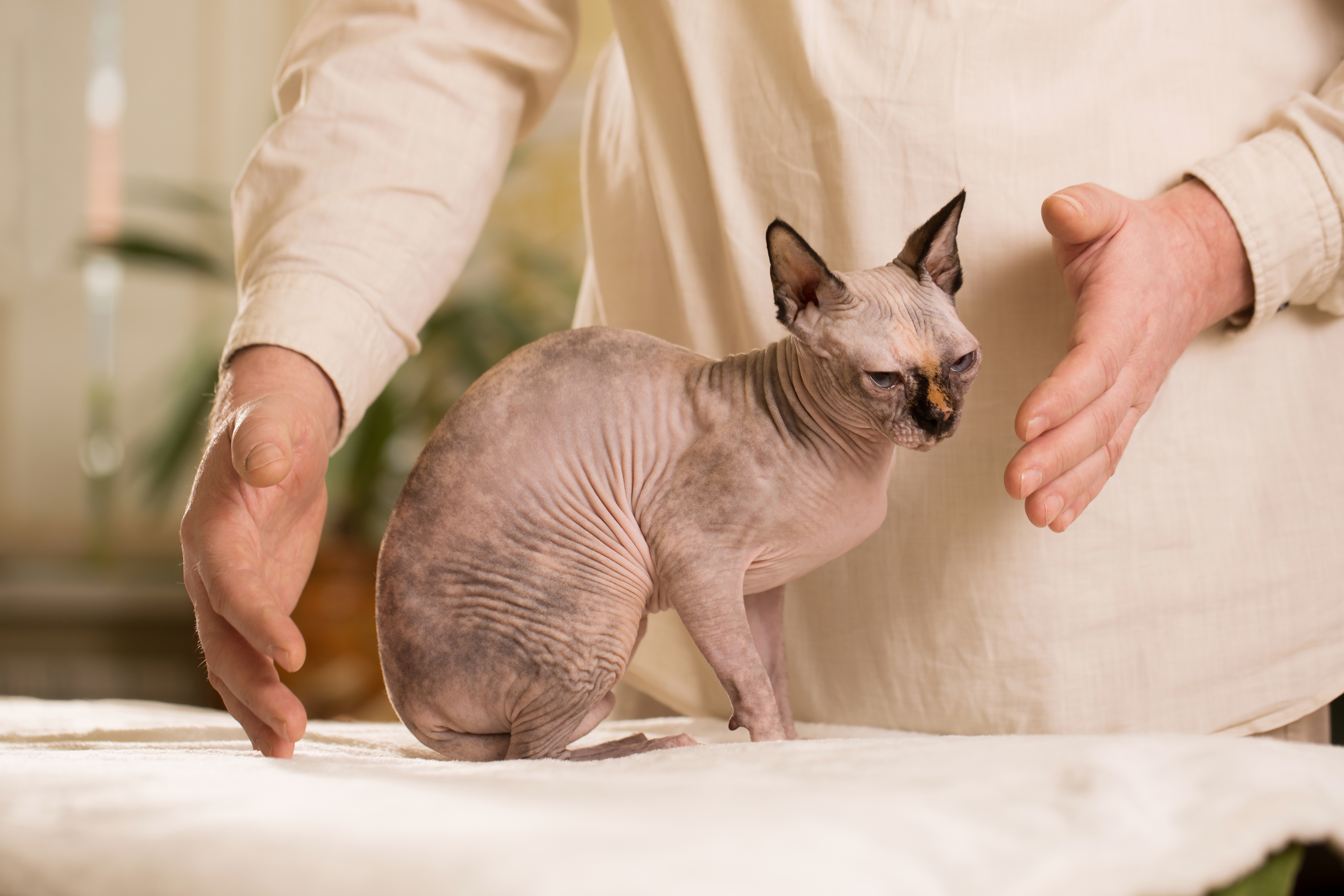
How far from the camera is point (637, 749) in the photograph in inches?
30.7

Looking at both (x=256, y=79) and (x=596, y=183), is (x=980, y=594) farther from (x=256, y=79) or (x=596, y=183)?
(x=256, y=79)

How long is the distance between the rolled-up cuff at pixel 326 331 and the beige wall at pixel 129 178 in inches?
101

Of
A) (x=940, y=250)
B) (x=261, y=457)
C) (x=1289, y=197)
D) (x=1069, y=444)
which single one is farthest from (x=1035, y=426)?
(x=261, y=457)

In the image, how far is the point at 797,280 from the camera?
70 cm

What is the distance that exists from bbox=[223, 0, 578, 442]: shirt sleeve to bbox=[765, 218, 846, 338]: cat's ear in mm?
446

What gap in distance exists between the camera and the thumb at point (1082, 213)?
0.75 meters

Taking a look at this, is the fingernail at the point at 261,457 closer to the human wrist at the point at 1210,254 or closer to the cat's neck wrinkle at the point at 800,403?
the cat's neck wrinkle at the point at 800,403

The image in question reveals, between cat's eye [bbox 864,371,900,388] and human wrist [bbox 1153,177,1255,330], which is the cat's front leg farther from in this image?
human wrist [bbox 1153,177,1255,330]

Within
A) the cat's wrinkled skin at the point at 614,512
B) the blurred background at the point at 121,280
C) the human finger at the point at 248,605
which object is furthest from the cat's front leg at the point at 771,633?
the blurred background at the point at 121,280

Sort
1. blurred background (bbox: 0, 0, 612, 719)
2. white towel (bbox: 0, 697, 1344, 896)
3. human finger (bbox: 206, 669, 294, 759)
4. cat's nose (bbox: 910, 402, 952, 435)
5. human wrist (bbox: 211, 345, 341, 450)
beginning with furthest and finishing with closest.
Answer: blurred background (bbox: 0, 0, 612, 719)
human wrist (bbox: 211, 345, 341, 450)
human finger (bbox: 206, 669, 294, 759)
cat's nose (bbox: 910, 402, 952, 435)
white towel (bbox: 0, 697, 1344, 896)

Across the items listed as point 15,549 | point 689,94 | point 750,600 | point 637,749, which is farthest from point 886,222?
point 15,549

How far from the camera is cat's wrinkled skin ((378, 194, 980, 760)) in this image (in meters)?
0.72

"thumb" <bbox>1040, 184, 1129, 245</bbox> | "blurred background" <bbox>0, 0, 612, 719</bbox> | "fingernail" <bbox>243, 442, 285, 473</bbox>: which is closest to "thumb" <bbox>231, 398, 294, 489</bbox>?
"fingernail" <bbox>243, 442, 285, 473</bbox>

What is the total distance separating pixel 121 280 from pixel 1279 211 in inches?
140
